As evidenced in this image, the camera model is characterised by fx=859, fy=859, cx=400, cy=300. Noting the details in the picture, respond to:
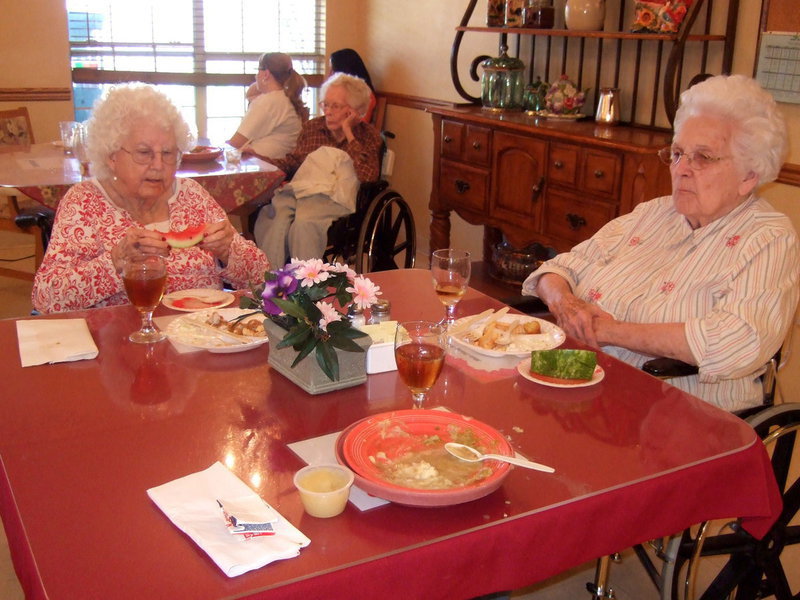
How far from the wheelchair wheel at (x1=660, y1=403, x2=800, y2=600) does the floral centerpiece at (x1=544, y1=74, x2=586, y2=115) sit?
7.67 feet

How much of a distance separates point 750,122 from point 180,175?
95.5 inches

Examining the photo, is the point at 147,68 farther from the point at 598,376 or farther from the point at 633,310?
the point at 598,376

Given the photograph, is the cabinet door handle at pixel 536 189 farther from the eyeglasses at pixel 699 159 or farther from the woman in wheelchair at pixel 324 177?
the eyeglasses at pixel 699 159

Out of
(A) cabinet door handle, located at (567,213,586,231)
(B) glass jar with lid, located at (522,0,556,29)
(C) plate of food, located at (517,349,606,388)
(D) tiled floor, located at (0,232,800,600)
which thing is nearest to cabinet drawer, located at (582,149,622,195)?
(A) cabinet door handle, located at (567,213,586,231)

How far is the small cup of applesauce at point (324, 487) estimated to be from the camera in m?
1.12

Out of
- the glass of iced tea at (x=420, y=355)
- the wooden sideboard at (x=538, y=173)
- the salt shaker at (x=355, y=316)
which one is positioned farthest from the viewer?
the wooden sideboard at (x=538, y=173)

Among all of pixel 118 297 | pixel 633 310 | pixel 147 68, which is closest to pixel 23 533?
pixel 118 297

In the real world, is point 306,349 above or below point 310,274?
below

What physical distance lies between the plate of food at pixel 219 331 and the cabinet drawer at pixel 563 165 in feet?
6.61

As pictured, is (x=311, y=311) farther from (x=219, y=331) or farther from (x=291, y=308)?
(x=219, y=331)

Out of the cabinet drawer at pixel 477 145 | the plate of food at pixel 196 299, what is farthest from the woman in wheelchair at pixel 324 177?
the plate of food at pixel 196 299

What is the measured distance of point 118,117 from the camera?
2340 millimetres

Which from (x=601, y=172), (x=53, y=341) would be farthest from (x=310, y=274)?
(x=601, y=172)

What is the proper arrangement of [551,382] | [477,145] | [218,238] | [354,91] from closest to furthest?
[551,382] → [218,238] → [477,145] → [354,91]
